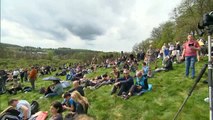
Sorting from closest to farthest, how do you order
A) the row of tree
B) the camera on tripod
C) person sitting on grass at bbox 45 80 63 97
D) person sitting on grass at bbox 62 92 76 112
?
the camera on tripod, person sitting on grass at bbox 62 92 76 112, person sitting on grass at bbox 45 80 63 97, the row of tree

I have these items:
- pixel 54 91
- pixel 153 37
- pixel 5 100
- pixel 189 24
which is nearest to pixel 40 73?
pixel 5 100

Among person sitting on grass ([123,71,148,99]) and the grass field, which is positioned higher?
person sitting on grass ([123,71,148,99])

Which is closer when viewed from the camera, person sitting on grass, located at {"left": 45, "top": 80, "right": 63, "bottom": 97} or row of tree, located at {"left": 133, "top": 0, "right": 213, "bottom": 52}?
person sitting on grass, located at {"left": 45, "top": 80, "right": 63, "bottom": 97}

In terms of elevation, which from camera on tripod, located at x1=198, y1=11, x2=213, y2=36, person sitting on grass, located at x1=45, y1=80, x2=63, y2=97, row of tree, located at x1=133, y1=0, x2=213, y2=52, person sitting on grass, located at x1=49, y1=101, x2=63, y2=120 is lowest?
person sitting on grass, located at x1=45, y1=80, x2=63, y2=97

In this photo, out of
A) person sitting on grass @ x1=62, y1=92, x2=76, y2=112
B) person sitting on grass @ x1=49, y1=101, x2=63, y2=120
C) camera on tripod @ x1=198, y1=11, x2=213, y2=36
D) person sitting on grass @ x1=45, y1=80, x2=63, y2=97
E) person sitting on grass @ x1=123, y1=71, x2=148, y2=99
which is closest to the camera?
camera on tripod @ x1=198, y1=11, x2=213, y2=36

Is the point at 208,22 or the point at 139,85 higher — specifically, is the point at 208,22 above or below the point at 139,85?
above

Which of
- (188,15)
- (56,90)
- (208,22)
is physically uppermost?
(188,15)

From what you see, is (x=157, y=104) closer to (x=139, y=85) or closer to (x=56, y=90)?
(x=139, y=85)

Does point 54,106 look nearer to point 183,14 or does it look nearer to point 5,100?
point 5,100

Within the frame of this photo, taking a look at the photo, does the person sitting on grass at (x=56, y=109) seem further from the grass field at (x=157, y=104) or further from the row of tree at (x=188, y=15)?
the row of tree at (x=188, y=15)

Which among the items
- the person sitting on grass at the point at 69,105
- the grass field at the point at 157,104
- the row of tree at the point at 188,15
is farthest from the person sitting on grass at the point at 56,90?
the row of tree at the point at 188,15

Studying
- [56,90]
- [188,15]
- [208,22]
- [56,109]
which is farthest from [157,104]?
[188,15]

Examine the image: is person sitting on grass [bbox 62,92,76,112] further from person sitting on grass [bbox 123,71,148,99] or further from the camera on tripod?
the camera on tripod

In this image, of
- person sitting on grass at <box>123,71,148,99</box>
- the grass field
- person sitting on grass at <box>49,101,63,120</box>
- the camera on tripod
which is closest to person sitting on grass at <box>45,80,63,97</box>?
the grass field
